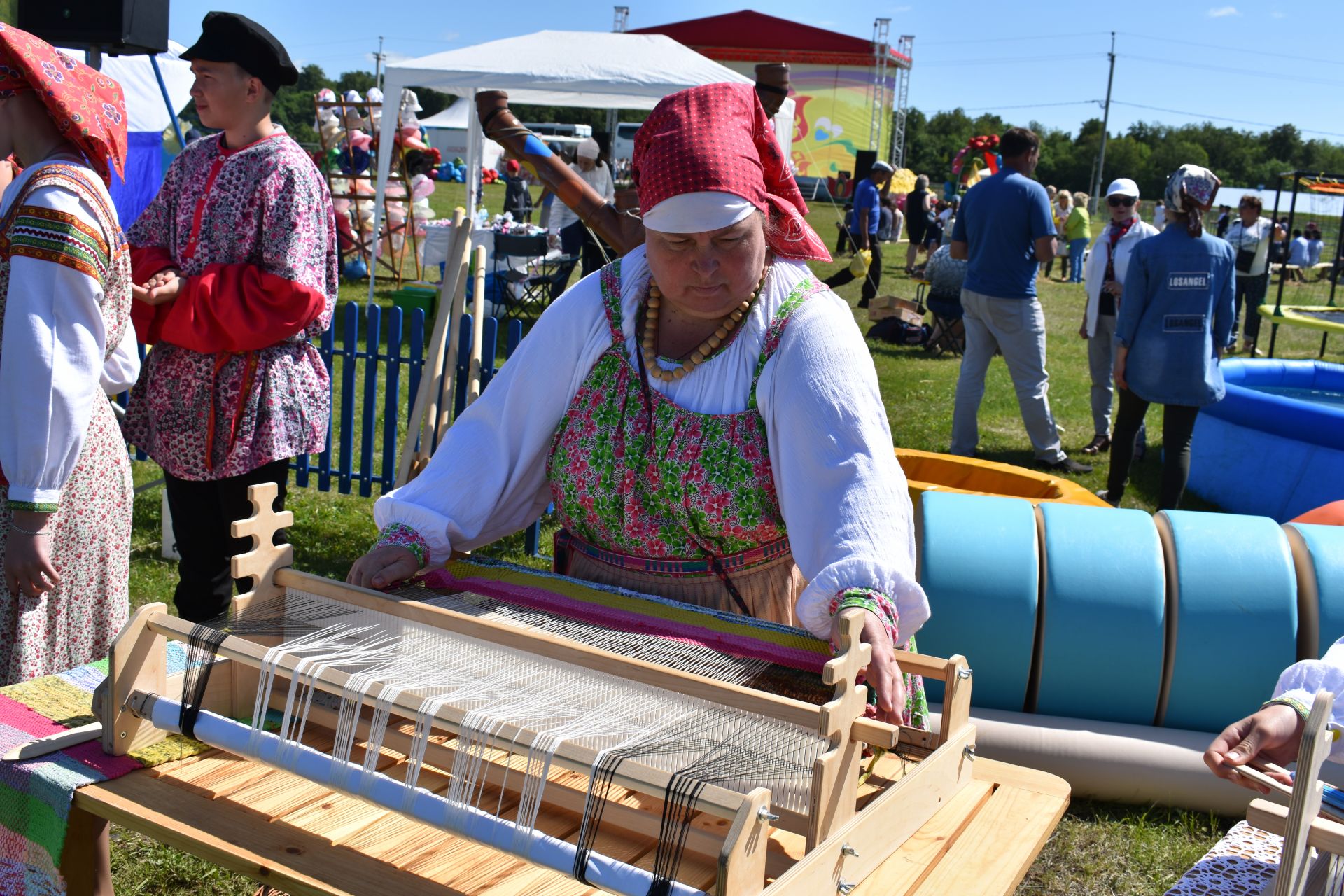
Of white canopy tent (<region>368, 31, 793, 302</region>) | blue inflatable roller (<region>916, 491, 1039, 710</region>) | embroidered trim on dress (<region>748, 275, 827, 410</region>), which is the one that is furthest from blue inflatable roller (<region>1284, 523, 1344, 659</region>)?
white canopy tent (<region>368, 31, 793, 302</region>)

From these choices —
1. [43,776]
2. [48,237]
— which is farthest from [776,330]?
[48,237]

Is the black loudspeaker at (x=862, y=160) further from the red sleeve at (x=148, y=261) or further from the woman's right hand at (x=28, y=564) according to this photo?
the woman's right hand at (x=28, y=564)

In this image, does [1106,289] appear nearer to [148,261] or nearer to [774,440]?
[148,261]

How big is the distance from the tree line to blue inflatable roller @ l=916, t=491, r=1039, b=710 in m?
51.4

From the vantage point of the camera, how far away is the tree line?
199 ft

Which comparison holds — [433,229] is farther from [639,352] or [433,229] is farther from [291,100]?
[291,100]

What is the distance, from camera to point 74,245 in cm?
209

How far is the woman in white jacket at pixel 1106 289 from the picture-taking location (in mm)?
7492

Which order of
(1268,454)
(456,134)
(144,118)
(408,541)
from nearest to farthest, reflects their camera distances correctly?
(408,541) < (1268,454) < (144,118) < (456,134)

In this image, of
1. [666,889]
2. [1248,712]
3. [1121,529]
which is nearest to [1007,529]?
[1121,529]

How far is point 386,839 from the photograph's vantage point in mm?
1431

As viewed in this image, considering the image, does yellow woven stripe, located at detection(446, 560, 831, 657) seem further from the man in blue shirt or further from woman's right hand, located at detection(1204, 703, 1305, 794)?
the man in blue shirt

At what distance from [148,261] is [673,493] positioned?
182 centimetres

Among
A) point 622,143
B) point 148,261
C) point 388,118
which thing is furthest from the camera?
point 622,143
